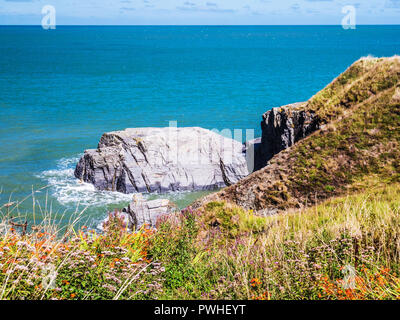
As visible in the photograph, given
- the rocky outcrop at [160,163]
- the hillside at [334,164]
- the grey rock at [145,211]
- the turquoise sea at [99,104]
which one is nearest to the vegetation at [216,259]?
the hillside at [334,164]

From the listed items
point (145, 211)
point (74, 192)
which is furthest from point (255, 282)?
point (74, 192)

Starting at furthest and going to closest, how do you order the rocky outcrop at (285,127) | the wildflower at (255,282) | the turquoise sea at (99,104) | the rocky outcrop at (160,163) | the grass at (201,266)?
the turquoise sea at (99,104)
the rocky outcrop at (160,163)
the rocky outcrop at (285,127)
the wildflower at (255,282)
the grass at (201,266)

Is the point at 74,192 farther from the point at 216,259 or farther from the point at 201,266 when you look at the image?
the point at 201,266

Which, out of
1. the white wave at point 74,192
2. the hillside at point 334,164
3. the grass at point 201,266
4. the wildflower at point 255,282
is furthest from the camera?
the white wave at point 74,192

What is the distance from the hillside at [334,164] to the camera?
538 inches

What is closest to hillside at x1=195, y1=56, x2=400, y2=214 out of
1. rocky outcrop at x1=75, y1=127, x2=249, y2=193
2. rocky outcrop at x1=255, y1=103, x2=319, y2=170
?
rocky outcrop at x1=255, y1=103, x2=319, y2=170

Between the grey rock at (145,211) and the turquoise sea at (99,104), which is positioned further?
the turquoise sea at (99,104)

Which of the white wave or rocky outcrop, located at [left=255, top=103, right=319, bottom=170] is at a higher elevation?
rocky outcrop, located at [left=255, top=103, right=319, bottom=170]

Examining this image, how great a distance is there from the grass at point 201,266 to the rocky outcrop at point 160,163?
2202 cm

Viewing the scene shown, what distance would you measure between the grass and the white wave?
19.5 metres

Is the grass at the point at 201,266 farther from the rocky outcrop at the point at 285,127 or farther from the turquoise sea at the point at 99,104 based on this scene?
the rocky outcrop at the point at 285,127

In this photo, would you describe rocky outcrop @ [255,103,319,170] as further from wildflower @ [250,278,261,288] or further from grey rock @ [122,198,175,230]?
wildflower @ [250,278,261,288]

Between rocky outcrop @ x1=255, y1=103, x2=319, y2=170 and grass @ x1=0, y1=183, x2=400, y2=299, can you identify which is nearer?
grass @ x1=0, y1=183, x2=400, y2=299

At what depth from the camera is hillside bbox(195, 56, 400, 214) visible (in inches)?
538
